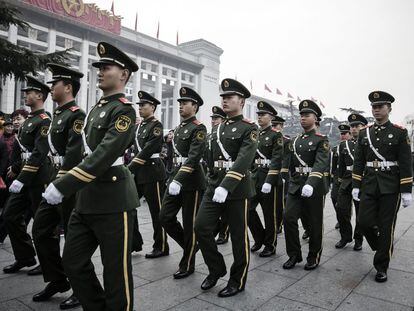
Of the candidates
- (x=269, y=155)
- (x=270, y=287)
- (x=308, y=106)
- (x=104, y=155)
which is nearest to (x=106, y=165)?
(x=104, y=155)

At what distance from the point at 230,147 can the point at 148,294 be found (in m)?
1.75

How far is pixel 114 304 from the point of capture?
260 cm

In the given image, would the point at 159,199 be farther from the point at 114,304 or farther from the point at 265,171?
the point at 114,304

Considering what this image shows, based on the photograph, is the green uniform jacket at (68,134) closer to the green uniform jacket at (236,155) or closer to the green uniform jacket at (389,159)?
the green uniform jacket at (236,155)

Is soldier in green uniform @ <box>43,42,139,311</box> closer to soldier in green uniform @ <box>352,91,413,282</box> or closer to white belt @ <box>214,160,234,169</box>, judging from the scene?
white belt @ <box>214,160,234,169</box>

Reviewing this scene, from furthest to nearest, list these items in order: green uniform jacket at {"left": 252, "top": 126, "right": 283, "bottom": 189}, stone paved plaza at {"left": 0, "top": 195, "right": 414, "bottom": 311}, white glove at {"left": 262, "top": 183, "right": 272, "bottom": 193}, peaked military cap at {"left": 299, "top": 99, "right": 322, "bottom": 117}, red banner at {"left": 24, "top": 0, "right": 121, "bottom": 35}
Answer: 1. red banner at {"left": 24, "top": 0, "right": 121, "bottom": 35}
2. green uniform jacket at {"left": 252, "top": 126, "right": 283, "bottom": 189}
3. white glove at {"left": 262, "top": 183, "right": 272, "bottom": 193}
4. peaked military cap at {"left": 299, "top": 99, "right": 322, "bottom": 117}
5. stone paved plaza at {"left": 0, "top": 195, "right": 414, "bottom": 311}

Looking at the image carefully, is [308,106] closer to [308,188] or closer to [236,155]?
[308,188]

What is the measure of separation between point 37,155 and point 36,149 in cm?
7

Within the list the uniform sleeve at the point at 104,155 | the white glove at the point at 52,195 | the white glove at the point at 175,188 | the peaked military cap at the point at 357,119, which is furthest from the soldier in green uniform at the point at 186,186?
the peaked military cap at the point at 357,119

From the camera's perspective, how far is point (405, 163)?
14.4 feet

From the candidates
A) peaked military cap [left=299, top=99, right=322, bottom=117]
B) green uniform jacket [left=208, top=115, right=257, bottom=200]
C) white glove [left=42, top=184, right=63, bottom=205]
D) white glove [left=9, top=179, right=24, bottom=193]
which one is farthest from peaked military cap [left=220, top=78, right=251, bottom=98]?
white glove [left=9, top=179, right=24, bottom=193]

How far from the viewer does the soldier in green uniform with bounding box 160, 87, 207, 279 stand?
4.28 m

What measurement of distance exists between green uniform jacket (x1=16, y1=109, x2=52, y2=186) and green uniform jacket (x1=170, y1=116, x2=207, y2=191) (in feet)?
4.87

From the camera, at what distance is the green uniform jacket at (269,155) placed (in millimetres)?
5516
